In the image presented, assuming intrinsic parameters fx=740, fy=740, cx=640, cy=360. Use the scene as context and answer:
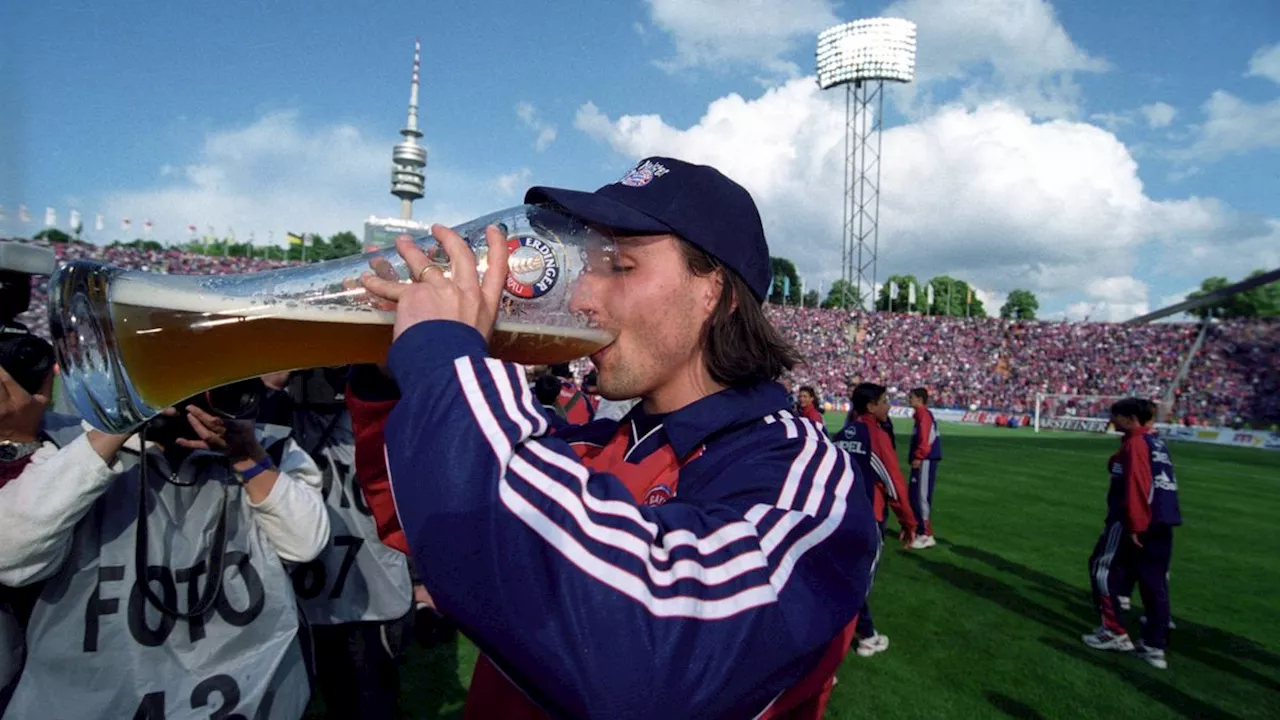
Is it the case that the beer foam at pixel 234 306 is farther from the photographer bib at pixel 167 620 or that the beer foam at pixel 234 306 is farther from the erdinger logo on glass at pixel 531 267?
the photographer bib at pixel 167 620

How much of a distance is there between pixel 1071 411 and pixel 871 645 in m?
41.8

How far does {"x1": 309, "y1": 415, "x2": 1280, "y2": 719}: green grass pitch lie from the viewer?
5.28m

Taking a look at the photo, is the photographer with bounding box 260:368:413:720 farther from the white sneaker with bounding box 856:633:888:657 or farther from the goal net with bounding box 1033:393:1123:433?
the goal net with bounding box 1033:393:1123:433

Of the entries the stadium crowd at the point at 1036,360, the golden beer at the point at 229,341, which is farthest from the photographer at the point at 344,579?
the stadium crowd at the point at 1036,360

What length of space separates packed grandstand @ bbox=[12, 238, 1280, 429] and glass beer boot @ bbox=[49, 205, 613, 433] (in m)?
40.1

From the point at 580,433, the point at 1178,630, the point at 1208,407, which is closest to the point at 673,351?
the point at 580,433

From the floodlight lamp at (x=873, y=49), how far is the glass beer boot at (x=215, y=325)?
4802 centimetres

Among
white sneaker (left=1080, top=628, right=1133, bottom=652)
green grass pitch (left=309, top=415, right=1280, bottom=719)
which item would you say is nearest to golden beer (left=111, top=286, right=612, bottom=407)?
green grass pitch (left=309, top=415, right=1280, bottom=719)

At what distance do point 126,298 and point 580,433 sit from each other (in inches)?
42.5

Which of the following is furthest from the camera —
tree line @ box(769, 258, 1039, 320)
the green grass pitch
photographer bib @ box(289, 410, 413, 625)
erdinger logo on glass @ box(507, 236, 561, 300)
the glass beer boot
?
tree line @ box(769, 258, 1039, 320)

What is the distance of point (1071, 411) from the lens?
4144 cm

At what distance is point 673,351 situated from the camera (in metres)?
1.42

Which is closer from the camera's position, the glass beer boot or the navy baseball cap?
the glass beer boot

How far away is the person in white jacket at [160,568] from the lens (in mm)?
2053
